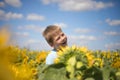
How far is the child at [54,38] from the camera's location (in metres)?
2.47

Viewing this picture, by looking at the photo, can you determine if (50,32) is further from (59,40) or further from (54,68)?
(54,68)

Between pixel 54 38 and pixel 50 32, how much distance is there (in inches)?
3.6

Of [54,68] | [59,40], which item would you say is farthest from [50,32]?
[54,68]

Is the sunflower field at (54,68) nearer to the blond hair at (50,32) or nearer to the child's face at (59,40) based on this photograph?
the child's face at (59,40)

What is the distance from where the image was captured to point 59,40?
2498 millimetres

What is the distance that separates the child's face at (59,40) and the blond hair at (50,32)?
0.05m

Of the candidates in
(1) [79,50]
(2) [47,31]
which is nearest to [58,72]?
(1) [79,50]

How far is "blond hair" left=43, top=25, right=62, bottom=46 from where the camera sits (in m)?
2.69

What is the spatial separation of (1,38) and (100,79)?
80cm

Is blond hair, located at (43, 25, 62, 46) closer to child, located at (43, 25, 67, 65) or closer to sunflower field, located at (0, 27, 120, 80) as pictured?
child, located at (43, 25, 67, 65)

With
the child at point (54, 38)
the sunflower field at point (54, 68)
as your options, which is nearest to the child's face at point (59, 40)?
the child at point (54, 38)

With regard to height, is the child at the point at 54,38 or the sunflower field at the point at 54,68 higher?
the child at the point at 54,38

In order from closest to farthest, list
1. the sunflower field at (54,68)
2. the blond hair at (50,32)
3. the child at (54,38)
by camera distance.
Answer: the sunflower field at (54,68) < the child at (54,38) < the blond hair at (50,32)

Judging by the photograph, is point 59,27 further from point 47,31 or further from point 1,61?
point 1,61
